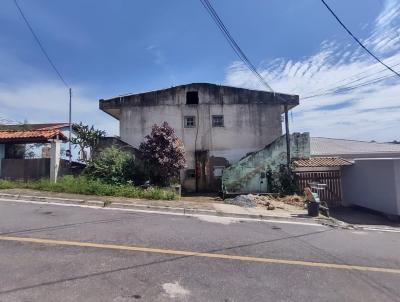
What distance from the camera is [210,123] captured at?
18.8 meters

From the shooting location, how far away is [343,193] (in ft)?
51.6

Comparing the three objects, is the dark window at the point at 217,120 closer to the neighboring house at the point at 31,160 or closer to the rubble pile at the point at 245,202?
the rubble pile at the point at 245,202

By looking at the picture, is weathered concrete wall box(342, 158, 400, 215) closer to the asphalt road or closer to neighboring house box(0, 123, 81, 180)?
the asphalt road

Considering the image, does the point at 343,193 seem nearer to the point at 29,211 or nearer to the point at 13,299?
the point at 29,211

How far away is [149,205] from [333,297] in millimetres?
7379

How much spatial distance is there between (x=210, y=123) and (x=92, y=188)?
27.1ft

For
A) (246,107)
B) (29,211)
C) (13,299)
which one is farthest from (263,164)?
(13,299)

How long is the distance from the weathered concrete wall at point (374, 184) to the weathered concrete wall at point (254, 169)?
3.01 m

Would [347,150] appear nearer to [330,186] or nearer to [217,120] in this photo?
[330,186]

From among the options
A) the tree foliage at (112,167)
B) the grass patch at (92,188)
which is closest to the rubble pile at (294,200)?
the grass patch at (92,188)

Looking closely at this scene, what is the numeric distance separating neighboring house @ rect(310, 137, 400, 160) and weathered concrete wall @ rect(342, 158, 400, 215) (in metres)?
6.92

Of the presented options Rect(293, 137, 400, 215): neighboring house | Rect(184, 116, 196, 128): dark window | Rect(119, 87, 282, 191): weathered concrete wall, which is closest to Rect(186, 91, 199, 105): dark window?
Rect(119, 87, 282, 191): weathered concrete wall

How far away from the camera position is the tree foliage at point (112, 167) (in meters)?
14.4

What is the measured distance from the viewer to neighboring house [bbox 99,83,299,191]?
18609 millimetres
